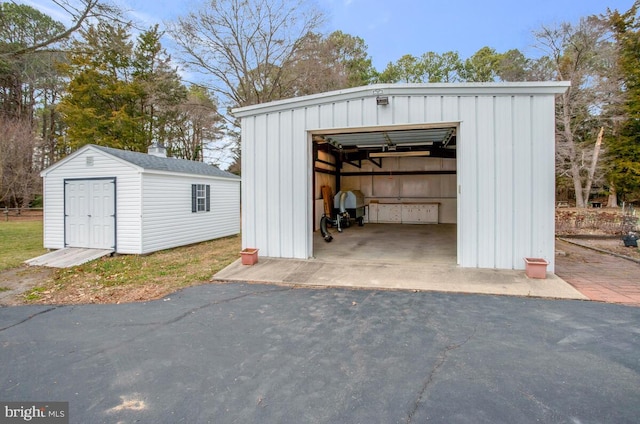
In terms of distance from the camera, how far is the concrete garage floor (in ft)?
15.6

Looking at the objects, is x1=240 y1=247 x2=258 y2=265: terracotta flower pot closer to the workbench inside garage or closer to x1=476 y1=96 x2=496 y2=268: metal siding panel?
x1=476 y1=96 x2=496 y2=268: metal siding panel

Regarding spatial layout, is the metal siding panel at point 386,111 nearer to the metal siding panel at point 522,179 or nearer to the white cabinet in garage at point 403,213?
the metal siding panel at point 522,179

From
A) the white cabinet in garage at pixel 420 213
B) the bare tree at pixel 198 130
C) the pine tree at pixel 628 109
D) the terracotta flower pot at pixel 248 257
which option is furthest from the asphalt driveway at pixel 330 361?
the pine tree at pixel 628 109

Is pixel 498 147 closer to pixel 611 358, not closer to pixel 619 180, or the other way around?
pixel 611 358

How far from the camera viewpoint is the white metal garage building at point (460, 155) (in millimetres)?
5383

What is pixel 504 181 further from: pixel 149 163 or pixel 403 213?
pixel 403 213

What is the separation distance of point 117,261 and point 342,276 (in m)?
5.31

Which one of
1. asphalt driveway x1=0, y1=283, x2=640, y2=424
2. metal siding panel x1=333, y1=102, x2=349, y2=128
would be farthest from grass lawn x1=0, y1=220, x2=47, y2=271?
metal siding panel x1=333, y1=102, x2=349, y2=128

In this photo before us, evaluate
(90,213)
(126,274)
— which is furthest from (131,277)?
(90,213)

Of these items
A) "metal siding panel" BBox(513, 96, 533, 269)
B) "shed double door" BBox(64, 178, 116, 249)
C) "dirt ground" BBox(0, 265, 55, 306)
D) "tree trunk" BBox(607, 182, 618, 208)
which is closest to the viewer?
"dirt ground" BBox(0, 265, 55, 306)

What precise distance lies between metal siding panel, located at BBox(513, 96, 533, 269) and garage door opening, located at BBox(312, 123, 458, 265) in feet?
14.1

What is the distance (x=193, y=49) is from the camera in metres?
17.2

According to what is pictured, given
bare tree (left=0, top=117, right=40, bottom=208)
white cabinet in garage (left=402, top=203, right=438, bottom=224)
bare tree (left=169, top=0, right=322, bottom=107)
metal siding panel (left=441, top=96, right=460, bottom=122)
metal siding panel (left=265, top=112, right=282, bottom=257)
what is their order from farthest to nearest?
bare tree (left=0, top=117, right=40, bottom=208) < bare tree (left=169, top=0, right=322, bottom=107) < white cabinet in garage (left=402, top=203, right=438, bottom=224) < metal siding panel (left=265, top=112, right=282, bottom=257) < metal siding panel (left=441, top=96, right=460, bottom=122)

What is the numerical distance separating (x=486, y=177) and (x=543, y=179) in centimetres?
84
